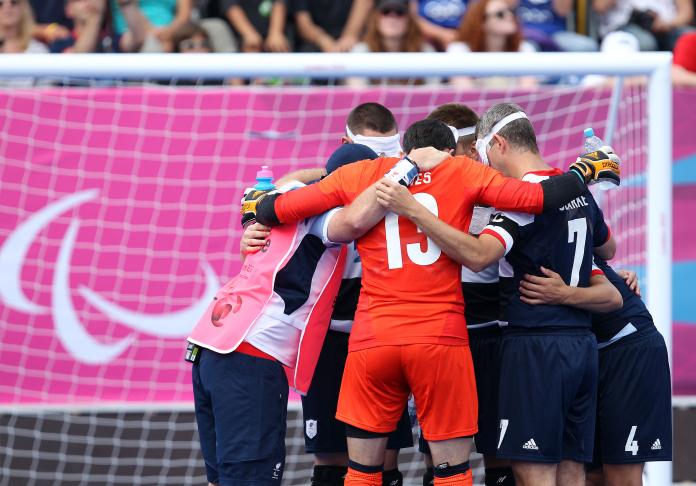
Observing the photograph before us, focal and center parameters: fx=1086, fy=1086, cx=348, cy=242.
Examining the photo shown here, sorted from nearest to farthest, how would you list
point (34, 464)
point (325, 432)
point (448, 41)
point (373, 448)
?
point (373, 448) → point (325, 432) → point (34, 464) → point (448, 41)

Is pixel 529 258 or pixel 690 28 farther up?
pixel 690 28

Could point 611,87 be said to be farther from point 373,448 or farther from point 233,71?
point 373,448

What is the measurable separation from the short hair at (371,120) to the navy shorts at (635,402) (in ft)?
5.53

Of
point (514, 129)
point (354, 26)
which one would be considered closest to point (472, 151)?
point (514, 129)

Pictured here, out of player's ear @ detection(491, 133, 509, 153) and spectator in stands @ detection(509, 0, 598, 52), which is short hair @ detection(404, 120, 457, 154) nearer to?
player's ear @ detection(491, 133, 509, 153)

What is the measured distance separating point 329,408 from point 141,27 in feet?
18.5

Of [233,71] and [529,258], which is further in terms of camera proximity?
[233,71]

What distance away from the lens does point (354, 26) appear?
10.9m

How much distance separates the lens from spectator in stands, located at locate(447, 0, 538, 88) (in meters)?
10.1

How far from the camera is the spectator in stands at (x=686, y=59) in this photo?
958cm

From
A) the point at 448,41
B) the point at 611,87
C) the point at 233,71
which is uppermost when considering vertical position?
the point at 448,41

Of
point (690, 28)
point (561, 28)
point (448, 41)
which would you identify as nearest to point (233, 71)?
point (448, 41)

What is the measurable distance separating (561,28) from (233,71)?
6014 millimetres

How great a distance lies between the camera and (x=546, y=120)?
8875mm
